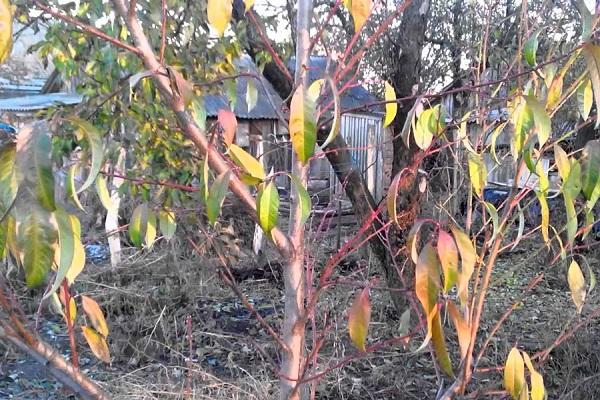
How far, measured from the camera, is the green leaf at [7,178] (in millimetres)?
617

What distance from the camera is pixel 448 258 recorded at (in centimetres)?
92

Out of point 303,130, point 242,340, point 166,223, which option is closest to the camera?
point 303,130

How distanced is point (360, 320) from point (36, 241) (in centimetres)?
63

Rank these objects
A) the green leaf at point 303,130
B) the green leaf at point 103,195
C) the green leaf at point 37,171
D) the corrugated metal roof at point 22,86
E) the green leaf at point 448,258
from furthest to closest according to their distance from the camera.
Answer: the corrugated metal roof at point 22,86 → the green leaf at point 103,195 → the green leaf at point 448,258 → the green leaf at point 303,130 → the green leaf at point 37,171

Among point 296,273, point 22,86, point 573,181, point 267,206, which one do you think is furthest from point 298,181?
point 22,86

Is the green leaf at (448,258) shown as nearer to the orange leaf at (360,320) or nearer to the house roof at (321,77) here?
the orange leaf at (360,320)

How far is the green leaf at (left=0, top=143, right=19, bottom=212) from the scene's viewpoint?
2.02ft

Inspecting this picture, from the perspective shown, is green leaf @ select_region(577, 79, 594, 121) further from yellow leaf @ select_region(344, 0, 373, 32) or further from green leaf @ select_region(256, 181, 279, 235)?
green leaf @ select_region(256, 181, 279, 235)

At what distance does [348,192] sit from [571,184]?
2.57m

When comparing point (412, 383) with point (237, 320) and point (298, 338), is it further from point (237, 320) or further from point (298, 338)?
point (298, 338)

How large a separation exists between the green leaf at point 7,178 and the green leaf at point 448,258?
598 mm

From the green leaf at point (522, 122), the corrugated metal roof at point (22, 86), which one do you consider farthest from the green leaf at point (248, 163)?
the corrugated metal roof at point (22, 86)

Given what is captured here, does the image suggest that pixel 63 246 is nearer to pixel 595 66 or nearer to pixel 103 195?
pixel 103 195

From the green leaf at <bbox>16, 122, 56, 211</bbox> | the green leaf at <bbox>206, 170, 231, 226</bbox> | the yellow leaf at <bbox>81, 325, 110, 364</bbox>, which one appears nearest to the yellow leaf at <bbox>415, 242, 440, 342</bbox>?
the green leaf at <bbox>206, 170, 231, 226</bbox>
